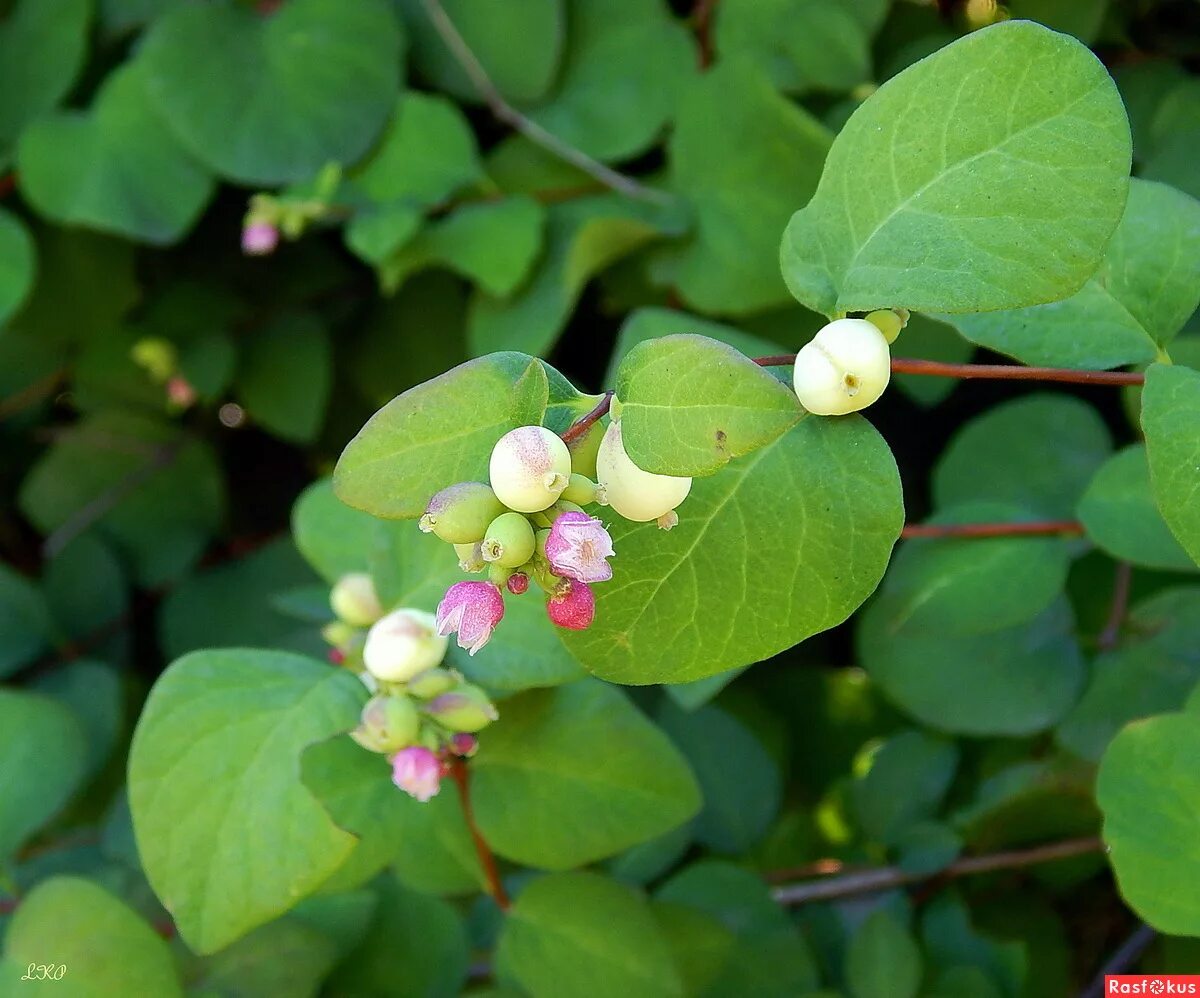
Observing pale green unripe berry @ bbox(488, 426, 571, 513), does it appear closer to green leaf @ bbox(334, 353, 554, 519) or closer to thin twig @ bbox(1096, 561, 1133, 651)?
green leaf @ bbox(334, 353, 554, 519)

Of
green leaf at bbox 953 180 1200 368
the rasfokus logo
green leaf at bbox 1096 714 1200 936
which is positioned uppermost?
green leaf at bbox 953 180 1200 368

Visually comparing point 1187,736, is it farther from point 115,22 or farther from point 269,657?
point 115,22

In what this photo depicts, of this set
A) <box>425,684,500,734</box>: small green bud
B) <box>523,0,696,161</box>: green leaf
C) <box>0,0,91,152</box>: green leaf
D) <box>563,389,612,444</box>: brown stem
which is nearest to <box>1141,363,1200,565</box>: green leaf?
<box>563,389,612,444</box>: brown stem

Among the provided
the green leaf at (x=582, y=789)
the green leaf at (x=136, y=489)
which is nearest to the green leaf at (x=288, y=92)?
the green leaf at (x=136, y=489)

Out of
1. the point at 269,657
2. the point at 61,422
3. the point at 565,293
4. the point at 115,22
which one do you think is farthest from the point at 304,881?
the point at 61,422

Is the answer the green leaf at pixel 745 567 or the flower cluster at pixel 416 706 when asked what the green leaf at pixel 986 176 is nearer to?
the green leaf at pixel 745 567

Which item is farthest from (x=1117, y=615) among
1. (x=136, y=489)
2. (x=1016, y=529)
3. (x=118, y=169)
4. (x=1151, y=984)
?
(x=136, y=489)

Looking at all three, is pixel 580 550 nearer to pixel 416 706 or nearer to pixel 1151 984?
pixel 416 706

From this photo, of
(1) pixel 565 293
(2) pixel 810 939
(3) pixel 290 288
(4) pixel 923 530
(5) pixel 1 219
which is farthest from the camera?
(3) pixel 290 288
